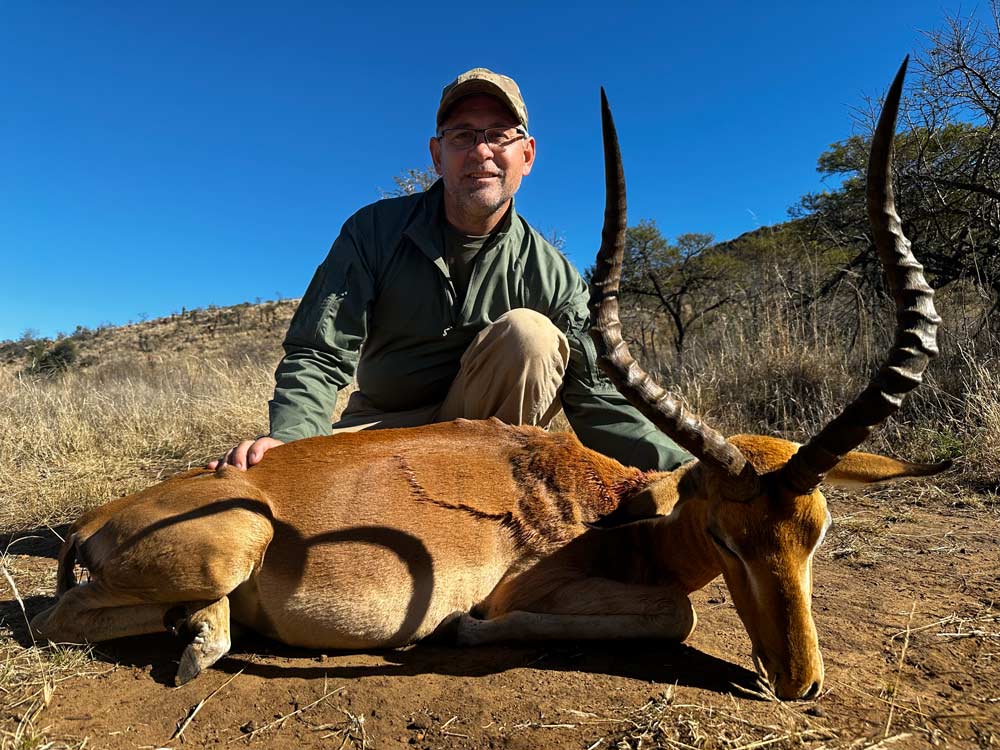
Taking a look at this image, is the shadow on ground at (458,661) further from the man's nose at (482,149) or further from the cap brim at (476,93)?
the cap brim at (476,93)

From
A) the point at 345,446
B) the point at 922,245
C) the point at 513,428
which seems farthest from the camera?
the point at 922,245

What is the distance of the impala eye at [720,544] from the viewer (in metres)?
2.89

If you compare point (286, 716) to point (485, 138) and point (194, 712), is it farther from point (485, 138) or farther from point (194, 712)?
point (485, 138)

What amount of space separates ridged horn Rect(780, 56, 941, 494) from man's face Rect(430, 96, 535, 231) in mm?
2726

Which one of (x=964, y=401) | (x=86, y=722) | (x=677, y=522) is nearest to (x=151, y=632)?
(x=86, y=722)

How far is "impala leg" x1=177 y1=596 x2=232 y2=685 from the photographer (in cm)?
299

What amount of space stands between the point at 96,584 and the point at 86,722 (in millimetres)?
750

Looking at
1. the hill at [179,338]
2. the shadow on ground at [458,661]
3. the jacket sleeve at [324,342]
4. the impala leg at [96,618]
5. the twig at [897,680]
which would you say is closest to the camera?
the twig at [897,680]

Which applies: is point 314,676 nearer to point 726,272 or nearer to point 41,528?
point 41,528

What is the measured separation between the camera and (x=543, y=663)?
3006 mm

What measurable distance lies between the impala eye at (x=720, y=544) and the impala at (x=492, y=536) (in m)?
0.01

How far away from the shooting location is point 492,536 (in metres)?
3.41

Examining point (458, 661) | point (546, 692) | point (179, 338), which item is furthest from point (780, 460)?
point (179, 338)

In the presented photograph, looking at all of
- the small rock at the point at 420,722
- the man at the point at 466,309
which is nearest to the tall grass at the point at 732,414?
the man at the point at 466,309
